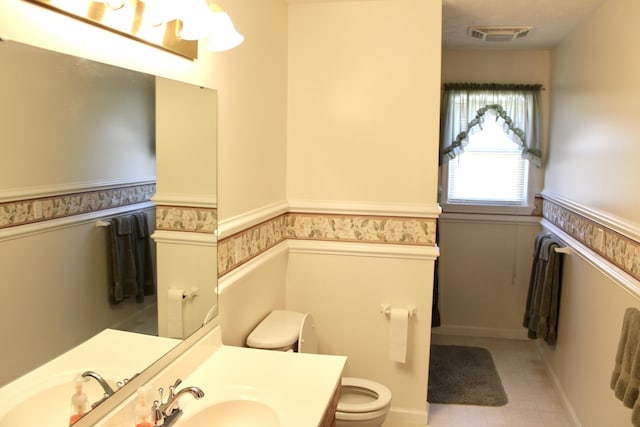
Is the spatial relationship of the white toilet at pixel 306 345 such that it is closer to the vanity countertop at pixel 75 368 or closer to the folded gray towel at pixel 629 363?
the vanity countertop at pixel 75 368

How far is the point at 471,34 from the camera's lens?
348 cm

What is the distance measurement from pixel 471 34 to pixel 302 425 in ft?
9.55

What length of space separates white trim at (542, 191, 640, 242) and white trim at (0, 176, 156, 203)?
6.51ft

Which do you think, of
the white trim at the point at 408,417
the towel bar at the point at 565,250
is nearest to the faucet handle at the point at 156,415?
the white trim at the point at 408,417

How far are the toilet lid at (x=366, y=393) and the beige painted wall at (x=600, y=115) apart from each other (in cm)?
140

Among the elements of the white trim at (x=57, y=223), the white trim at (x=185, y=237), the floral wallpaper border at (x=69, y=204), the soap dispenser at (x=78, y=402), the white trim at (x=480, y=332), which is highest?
the floral wallpaper border at (x=69, y=204)

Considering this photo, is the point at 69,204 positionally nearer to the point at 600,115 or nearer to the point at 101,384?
the point at 101,384

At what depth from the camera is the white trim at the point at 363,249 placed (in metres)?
2.80

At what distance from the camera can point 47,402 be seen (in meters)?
1.16

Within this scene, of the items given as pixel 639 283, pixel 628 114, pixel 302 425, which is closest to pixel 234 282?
pixel 302 425

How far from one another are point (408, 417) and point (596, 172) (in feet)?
5.53

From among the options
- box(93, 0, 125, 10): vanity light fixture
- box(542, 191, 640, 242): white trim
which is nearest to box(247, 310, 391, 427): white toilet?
box(542, 191, 640, 242): white trim

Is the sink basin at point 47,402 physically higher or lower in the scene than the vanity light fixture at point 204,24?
lower

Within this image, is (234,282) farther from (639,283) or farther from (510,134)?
(510,134)
